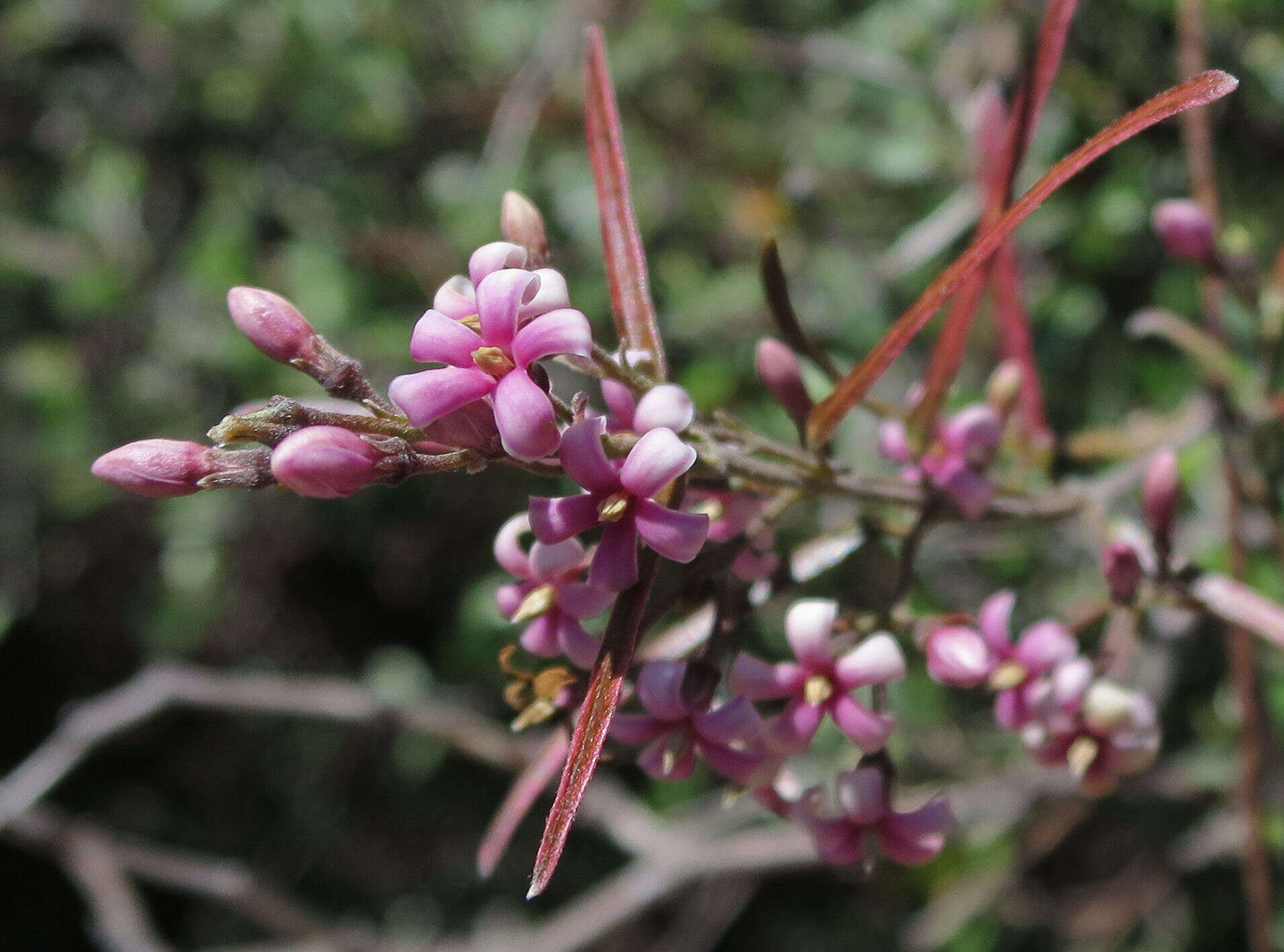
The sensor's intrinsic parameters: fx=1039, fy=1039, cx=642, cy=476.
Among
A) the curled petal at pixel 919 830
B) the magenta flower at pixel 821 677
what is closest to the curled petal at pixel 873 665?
the magenta flower at pixel 821 677

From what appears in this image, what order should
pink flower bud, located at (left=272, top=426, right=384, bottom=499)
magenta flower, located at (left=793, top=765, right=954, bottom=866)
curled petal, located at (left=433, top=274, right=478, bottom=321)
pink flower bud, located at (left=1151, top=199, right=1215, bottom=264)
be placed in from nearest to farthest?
pink flower bud, located at (left=272, top=426, right=384, bottom=499) < curled petal, located at (left=433, top=274, right=478, bottom=321) < magenta flower, located at (left=793, top=765, right=954, bottom=866) < pink flower bud, located at (left=1151, top=199, right=1215, bottom=264)

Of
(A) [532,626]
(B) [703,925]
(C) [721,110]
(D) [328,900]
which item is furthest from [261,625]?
(A) [532,626]

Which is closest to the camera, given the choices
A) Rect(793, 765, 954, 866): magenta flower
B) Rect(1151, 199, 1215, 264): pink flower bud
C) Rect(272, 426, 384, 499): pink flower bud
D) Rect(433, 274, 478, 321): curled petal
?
Rect(272, 426, 384, 499): pink flower bud

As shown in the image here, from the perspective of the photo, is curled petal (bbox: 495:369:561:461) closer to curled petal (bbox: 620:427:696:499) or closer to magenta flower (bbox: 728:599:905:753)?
curled petal (bbox: 620:427:696:499)

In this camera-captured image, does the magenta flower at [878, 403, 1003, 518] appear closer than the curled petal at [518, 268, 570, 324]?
No

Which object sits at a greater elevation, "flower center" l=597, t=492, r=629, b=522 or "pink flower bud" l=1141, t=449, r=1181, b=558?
"flower center" l=597, t=492, r=629, b=522

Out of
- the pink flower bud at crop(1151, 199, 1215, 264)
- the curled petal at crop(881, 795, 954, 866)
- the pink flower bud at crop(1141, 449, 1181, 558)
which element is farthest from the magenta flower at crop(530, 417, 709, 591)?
the pink flower bud at crop(1151, 199, 1215, 264)
